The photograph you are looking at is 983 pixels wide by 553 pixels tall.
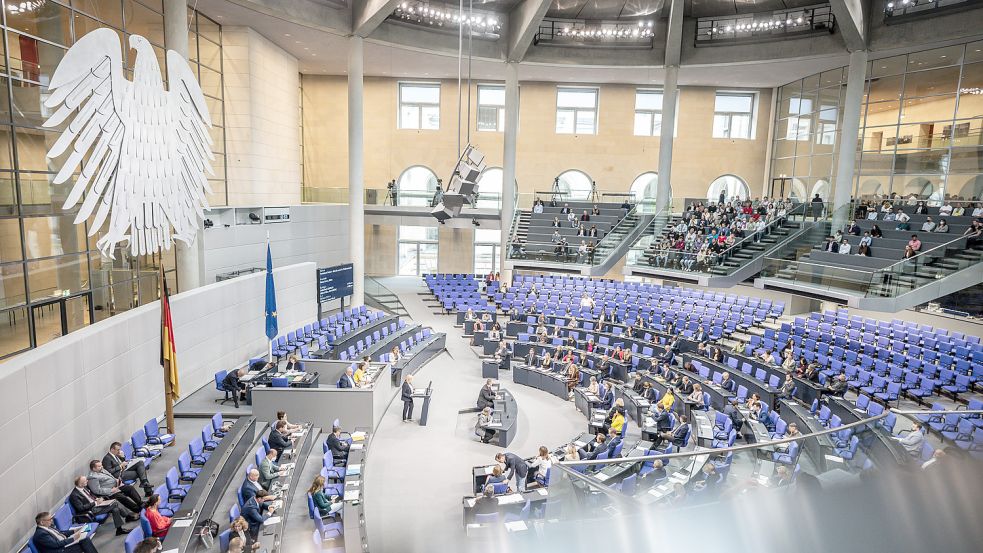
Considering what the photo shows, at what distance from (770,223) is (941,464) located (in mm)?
18473

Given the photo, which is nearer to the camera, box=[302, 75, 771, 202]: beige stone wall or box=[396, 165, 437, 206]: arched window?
box=[302, 75, 771, 202]: beige stone wall

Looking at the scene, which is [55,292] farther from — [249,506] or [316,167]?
[316,167]

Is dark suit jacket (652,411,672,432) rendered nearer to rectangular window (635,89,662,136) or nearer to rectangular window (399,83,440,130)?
rectangular window (635,89,662,136)

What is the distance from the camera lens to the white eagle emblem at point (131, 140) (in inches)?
336

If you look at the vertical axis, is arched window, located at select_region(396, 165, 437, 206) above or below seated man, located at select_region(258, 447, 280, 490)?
above

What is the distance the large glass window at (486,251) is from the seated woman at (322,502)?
2527 cm

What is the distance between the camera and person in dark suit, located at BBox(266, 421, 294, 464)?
10.3m

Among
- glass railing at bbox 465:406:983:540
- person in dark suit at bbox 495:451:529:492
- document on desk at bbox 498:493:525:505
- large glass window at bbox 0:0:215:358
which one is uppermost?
large glass window at bbox 0:0:215:358

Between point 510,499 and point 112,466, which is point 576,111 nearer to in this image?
point 510,499

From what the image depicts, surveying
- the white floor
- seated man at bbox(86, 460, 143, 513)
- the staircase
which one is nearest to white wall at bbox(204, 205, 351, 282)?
the staircase

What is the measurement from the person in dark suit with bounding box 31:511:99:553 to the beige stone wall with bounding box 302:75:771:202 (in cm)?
2640

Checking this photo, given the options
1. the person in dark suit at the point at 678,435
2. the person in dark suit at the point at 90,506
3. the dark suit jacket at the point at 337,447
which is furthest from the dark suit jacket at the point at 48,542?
the person in dark suit at the point at 678,435

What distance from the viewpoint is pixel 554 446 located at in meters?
13.0

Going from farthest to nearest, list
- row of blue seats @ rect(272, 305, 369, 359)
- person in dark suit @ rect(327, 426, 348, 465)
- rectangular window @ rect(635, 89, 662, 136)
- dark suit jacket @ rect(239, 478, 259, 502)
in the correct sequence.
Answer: rectangular window @ rect(635, 89, 662, 136)
row of blue seats @ rect(272, 305, 369, 359)
person in dark suit @ rect(327, 426, 348, 465)
dark suit jacket @ rect(239, 478, 259, 502)
